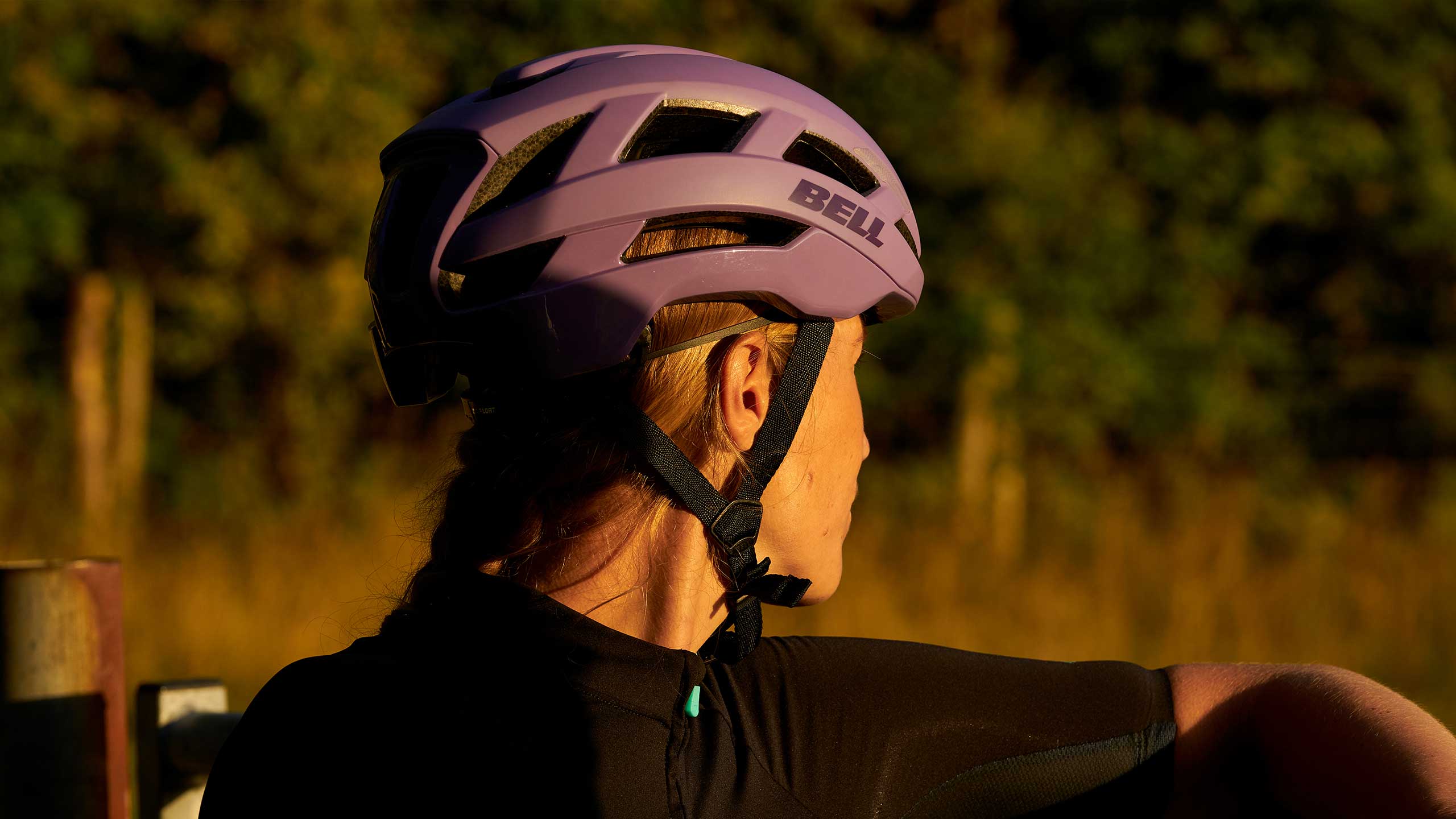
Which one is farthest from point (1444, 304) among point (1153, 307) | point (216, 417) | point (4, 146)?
point (4, 146)

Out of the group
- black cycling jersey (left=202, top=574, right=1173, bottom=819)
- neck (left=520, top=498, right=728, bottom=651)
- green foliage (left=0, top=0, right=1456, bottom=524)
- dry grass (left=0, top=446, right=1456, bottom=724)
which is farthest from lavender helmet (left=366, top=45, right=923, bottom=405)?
green foliage (left=0, top=0, right=1456, bottom=524)

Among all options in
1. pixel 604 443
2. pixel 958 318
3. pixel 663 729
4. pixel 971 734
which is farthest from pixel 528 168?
pixel 958 318

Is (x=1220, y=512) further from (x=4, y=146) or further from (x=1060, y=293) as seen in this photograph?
(x=4, y=146)

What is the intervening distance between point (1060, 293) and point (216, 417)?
20.9 feet

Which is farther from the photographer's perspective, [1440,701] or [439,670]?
[1440,701]

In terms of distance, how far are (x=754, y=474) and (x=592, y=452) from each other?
9.1 inches

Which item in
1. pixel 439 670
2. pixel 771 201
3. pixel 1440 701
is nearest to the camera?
pixel 439 670

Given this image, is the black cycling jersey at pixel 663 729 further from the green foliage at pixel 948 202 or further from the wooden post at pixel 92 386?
the wooden post at pixel 92 386

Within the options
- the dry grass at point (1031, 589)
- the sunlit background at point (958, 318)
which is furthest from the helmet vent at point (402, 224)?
the sunlit background at point (958, 318)

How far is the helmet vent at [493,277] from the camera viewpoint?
5.93ft

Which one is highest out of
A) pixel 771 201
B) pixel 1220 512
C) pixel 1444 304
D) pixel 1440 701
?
pixel 1444 304

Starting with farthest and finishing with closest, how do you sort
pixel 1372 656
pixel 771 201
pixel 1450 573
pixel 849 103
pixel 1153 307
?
1. pixel 1153 307
2. pixel 849 103
3. pixel 1450 573
4. pixel 1372 656
5. pixel 771 201

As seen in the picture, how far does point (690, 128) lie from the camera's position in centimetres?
191

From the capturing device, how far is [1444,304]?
11.1 meters
